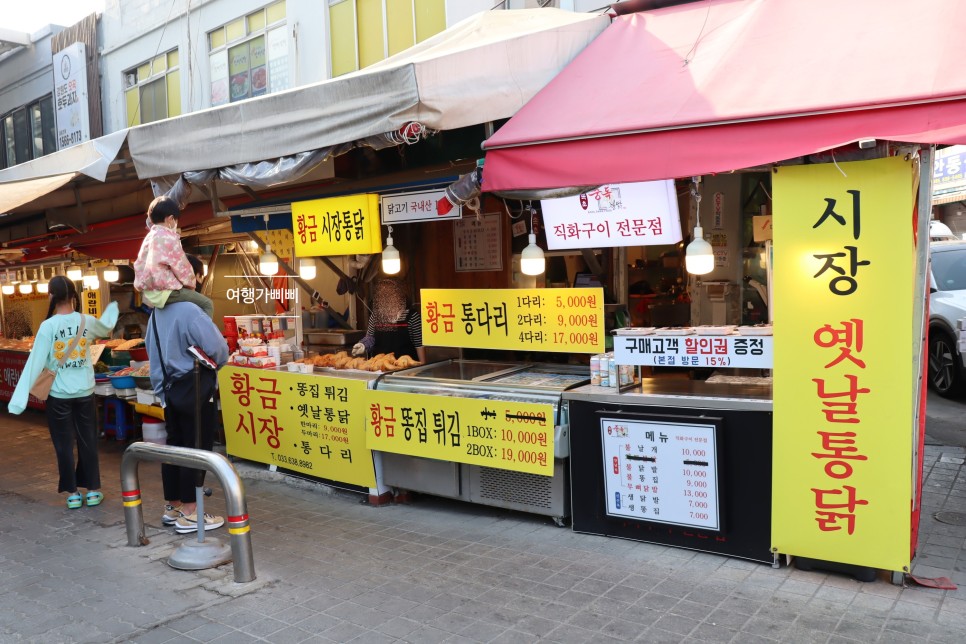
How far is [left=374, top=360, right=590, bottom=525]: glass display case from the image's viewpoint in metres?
5.40

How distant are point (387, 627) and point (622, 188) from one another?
3.39 meters

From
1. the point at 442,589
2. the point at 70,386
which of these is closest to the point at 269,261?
the point at 70,386

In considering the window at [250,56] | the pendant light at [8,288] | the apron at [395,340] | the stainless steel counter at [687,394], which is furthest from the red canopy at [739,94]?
the pendant light at [8,288]

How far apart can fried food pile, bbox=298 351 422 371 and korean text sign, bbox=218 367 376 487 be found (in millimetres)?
320

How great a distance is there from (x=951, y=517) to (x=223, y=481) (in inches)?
203

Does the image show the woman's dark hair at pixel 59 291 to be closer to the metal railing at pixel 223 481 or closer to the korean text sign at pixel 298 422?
the korean text sign at pixel 298 422

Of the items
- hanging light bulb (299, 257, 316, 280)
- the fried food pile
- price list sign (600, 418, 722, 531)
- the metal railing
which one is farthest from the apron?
price list sign (600, 418, 722, 531)

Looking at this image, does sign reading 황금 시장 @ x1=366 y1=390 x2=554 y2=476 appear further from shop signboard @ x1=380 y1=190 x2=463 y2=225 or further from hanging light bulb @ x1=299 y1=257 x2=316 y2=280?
hanging light bulb @ x1=299 y1=257 x2=316 y2=280

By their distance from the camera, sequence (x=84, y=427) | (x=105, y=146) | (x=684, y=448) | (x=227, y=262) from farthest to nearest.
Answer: (x=227, y=262) < (x=105, y=146) < (x=84, y=427) < (x=684, y=448)

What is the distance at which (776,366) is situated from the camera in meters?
4.41

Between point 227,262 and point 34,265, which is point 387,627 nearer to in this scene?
point 227,262

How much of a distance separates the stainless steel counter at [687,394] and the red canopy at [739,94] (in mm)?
1468

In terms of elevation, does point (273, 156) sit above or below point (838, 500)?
above

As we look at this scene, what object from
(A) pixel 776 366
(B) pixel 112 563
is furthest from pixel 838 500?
(B) pixel 112 563
